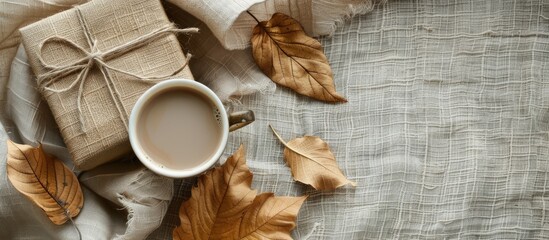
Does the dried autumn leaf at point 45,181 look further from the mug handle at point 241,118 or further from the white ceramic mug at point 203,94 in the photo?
the mug handle at point 241,118

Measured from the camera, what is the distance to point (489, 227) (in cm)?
95

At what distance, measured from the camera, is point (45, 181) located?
89cm

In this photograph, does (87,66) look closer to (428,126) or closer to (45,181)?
(45,181)

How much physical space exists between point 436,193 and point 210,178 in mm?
298

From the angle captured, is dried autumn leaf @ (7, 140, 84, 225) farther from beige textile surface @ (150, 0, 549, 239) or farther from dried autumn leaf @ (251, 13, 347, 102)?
dried autumn leaf @ (251, 13, 347, 102)

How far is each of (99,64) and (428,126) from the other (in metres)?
0.43

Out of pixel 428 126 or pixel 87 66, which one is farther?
pixel 428 126

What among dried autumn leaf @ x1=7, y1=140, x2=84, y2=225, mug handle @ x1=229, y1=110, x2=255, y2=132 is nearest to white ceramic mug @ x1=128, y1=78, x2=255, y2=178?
mug handle @ x1=229, y1=110, x2=255, y2=132

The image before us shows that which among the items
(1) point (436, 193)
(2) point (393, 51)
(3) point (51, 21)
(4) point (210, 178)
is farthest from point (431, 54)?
(3) point (51, 21)

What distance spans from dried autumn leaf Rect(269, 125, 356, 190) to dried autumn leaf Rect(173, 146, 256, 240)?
69 millimetres

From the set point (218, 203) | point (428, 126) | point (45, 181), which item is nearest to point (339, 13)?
point (428, 126)

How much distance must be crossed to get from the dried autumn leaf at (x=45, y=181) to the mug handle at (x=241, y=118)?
210mm

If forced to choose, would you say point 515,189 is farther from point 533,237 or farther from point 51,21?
point 51,21

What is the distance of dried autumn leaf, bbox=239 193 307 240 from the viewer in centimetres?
91
